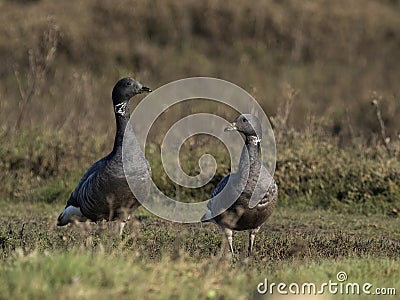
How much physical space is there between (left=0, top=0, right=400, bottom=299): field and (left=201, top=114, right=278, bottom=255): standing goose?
0.36 m

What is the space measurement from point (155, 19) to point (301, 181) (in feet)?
43.1

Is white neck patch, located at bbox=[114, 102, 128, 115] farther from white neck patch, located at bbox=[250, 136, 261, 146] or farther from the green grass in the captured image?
white neck patch, located at bbox=[250, 136, 261, 146]

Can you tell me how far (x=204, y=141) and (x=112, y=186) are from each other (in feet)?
18.7

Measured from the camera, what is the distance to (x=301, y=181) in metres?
13.6

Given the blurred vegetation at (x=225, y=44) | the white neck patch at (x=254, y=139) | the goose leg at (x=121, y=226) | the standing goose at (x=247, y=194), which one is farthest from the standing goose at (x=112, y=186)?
the blurred vegetation at (x=225, y=44)

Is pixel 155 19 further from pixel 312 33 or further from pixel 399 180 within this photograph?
pixel 399 180

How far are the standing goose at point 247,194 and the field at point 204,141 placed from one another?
1.17ft

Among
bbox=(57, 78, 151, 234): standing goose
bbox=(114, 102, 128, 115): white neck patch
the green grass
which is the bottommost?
the green grass

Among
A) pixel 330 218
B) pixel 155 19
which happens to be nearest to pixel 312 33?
pixel 155 19

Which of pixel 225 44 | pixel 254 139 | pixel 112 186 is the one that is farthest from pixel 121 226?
pixel 225 44

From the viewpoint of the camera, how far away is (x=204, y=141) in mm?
15102

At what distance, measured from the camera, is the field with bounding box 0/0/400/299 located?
671 centimetres

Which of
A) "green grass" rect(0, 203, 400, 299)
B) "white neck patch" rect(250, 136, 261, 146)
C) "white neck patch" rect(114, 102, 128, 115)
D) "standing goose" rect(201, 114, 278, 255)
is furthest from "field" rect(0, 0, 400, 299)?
"white neck patch" rect(114, 102, 128, 115)

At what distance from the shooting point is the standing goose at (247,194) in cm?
905
